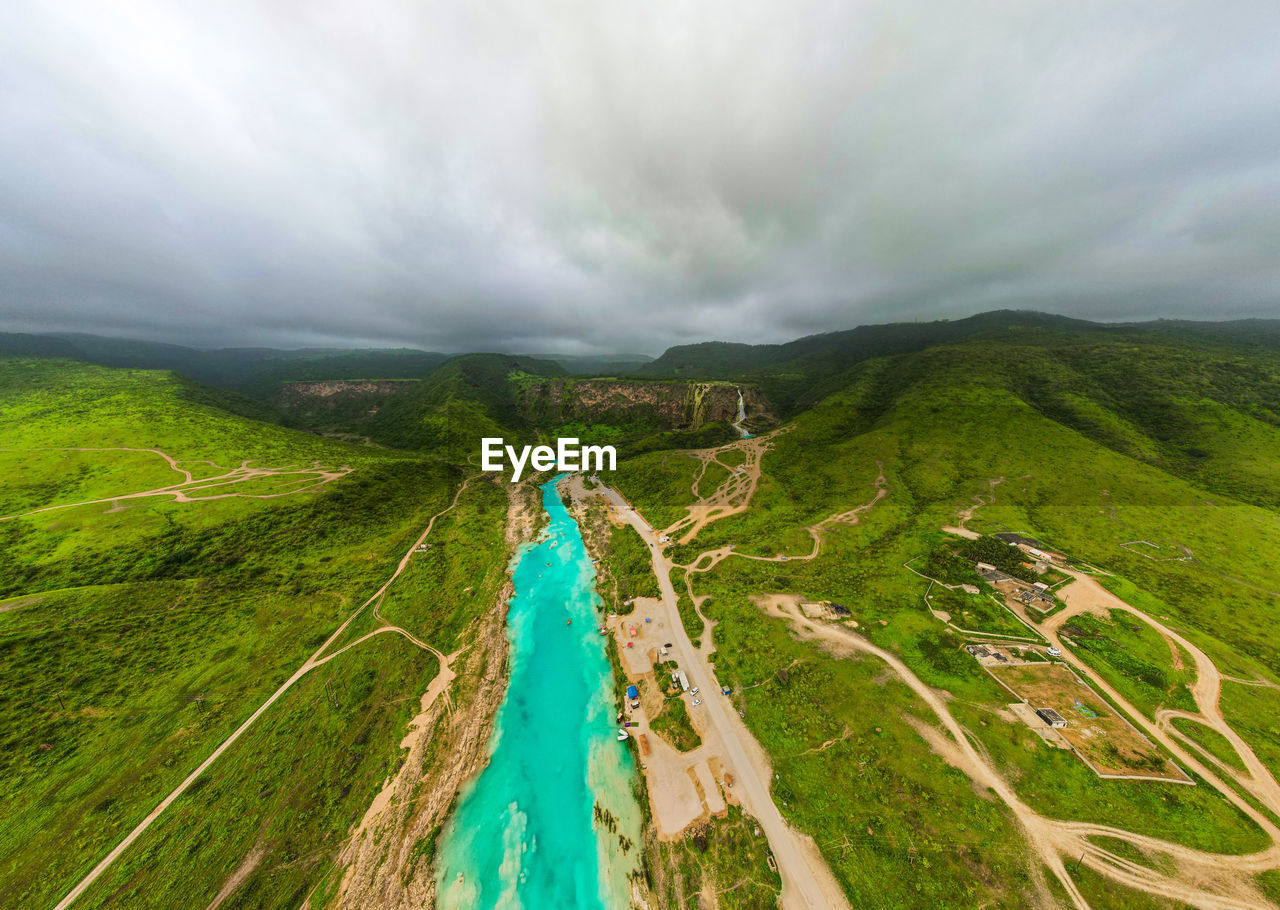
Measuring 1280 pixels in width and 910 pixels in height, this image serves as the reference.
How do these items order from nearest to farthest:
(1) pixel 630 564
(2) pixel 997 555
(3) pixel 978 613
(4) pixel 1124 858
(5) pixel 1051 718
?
(4) pixel 1124 858
(5) pixel 1051 718
(3) pixel 978 613
(2) pixel 997 555
(1) pixel 630 564

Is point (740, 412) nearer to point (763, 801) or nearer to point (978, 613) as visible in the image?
point (978, 613)

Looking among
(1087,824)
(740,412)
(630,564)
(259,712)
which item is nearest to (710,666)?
(630,564)

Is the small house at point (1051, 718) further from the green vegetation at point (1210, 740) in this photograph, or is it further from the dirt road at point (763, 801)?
the dirt road at point (763, 801)

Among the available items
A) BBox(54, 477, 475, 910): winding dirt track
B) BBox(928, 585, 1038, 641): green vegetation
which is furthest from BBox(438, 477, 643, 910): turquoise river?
BBox(928, 585, 1038, 641): green vegetation

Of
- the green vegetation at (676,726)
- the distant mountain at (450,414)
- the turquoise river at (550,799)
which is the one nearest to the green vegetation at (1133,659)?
the green vegetation at (676,726)

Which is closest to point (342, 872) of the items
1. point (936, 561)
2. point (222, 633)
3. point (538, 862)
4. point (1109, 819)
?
point (538, 862)
